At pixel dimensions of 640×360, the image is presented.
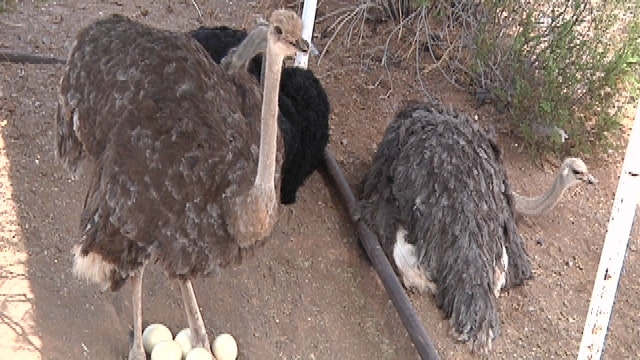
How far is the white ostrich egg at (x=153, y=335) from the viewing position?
150 inches

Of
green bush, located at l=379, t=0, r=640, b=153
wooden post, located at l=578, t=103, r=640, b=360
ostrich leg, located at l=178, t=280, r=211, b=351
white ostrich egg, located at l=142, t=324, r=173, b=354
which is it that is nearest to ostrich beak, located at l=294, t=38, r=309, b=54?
wooden post, located at l=578, t=103, r=640, b=360

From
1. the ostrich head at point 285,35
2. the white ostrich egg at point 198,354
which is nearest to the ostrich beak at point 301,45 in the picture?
the ostrich head at point 285,35

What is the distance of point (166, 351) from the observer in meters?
3.72

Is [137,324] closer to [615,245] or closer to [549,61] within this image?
[615,245]

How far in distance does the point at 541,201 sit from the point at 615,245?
65.9 inches

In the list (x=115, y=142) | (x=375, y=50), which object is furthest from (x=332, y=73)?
(x=115, y=142)

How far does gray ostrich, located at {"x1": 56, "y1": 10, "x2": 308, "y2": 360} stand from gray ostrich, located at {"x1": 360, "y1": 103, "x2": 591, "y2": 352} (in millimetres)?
1123

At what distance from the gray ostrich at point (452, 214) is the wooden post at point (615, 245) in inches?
35.7

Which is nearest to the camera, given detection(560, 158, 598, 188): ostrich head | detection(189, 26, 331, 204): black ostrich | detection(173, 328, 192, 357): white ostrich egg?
detection(173, 328, 192, 357): white ostrich egg

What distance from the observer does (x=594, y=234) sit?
503 centimetres

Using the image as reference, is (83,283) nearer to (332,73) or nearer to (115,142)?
(115,142)

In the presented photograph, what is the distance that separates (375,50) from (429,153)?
1.70m

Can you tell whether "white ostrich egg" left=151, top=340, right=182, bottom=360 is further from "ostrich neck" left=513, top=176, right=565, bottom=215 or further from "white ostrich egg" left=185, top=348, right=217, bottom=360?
"ostrich neck" left=513, top=176, right=565, bottom=215

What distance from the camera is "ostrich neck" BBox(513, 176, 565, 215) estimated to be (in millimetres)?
4730
